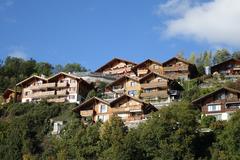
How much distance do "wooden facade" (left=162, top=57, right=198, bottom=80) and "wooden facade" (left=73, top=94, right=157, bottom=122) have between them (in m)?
17.4

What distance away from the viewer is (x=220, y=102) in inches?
2712

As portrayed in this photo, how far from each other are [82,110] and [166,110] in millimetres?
21284

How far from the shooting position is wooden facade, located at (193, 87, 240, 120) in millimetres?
68125

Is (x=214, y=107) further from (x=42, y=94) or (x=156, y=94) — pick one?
(x=42, y=94)

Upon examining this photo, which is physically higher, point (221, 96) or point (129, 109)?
point (221, 96)

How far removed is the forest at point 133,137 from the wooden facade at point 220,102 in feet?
11.7

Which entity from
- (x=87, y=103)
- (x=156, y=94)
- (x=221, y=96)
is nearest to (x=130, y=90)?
(x=156, y=94)

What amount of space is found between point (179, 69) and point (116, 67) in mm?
16313

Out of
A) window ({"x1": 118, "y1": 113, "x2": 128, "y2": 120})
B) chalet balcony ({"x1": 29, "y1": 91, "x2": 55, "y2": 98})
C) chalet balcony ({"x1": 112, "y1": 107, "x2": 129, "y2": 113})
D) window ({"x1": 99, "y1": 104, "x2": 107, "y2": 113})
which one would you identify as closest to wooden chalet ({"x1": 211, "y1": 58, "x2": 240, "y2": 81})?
chalet balcony ({"x1": 112, "y1": 107, "x2": 129, "y2": 113})

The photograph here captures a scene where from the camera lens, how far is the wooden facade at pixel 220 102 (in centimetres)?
6812

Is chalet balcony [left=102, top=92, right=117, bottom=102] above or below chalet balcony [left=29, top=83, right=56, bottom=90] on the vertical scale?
below

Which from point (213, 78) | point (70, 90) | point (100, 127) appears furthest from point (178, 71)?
point (100, 127)

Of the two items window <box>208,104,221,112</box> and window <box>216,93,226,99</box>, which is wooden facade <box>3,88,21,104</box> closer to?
window <box>208,104,221,112</box>

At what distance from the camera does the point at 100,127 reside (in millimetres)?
62938
